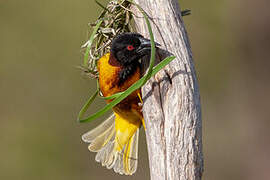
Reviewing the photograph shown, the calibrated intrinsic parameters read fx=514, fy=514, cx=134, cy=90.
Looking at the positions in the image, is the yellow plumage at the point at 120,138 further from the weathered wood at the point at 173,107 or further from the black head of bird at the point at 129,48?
the weathered wood at the point at 173,107

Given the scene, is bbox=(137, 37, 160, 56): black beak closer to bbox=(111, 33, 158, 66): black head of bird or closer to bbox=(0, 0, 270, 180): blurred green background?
bbox=(111, 33, 158, 66): black head of bird

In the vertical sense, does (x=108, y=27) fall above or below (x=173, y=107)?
above

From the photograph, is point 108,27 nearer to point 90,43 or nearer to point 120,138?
point 90,43

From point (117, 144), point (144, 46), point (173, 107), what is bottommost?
point (117, 144)
